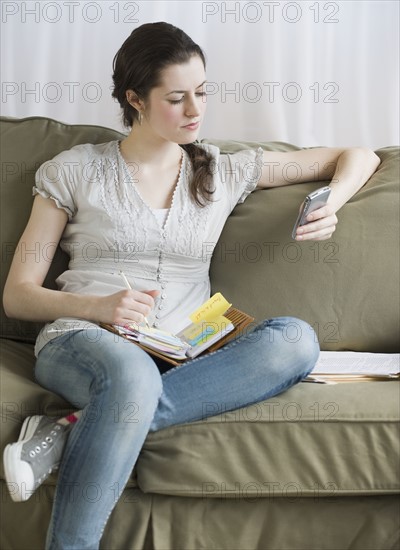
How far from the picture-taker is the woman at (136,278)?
5.08ft

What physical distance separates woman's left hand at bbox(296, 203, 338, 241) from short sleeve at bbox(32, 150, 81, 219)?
533 mm

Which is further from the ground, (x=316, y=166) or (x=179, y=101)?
(x=179, y=101)

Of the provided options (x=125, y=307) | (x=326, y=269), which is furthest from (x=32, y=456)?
(x=326, y=269)

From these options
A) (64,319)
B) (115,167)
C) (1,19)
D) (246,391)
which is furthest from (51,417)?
(1,19)

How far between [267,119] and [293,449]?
1288mm

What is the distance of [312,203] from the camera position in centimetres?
190

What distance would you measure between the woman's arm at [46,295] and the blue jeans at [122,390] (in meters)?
0.06

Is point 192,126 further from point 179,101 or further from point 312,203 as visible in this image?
point 312,203

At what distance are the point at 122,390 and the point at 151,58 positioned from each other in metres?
0.79

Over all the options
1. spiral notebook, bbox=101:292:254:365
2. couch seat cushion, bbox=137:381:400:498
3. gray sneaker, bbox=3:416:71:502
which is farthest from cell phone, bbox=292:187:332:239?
gray sneaker, bbox=3:416:71:502

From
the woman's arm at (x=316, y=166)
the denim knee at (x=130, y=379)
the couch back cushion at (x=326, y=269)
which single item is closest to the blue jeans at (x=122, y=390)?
the denim knee at (x=130, y=379)

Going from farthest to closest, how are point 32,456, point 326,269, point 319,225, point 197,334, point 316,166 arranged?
point 316,166, point 326,269, point 319,225, point 197,334, point 32,456

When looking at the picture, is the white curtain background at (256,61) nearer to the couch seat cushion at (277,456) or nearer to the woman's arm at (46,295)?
the woman's arm at (46,295)

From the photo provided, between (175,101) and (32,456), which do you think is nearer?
(32,456)
